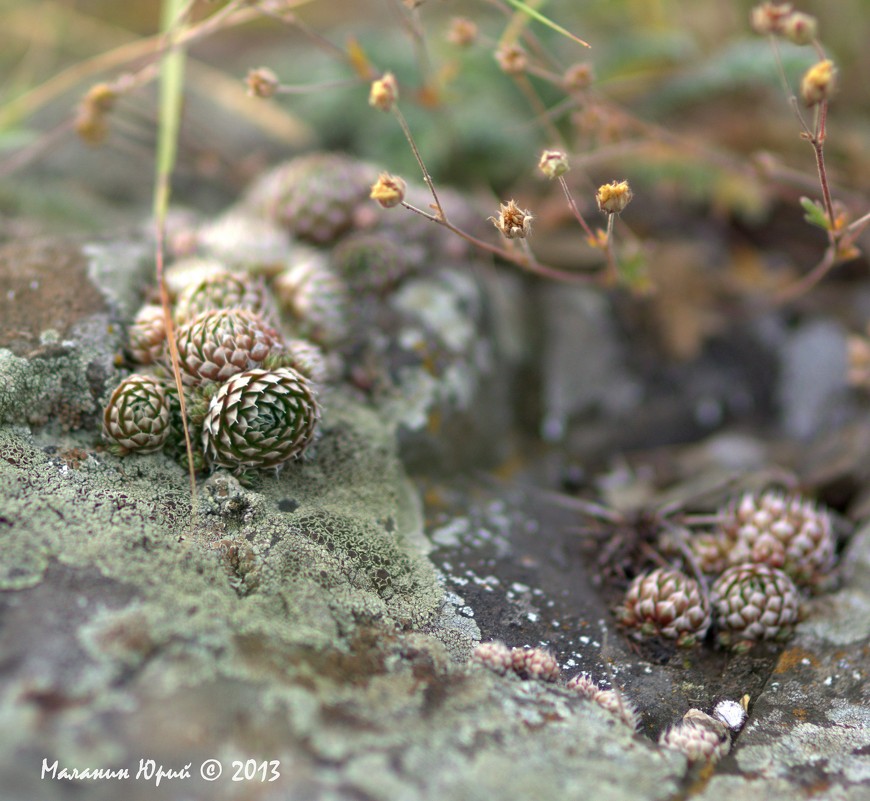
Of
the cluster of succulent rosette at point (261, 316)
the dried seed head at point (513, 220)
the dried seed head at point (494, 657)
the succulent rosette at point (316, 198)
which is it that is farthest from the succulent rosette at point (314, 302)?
the dried seed head at point (494, 657)

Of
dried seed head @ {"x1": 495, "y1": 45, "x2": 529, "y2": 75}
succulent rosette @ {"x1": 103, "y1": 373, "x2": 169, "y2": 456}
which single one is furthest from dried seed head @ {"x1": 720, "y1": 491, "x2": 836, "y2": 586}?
succulent rosette @ {"x1": 103, "y1": 373, "x2": 169, "y2": 456}

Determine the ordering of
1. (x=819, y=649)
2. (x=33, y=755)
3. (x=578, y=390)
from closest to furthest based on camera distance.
Result: (x=33, y=755), (x=819, y=649), (x=578, y=390)

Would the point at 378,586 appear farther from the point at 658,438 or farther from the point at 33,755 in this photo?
the point at 658,438

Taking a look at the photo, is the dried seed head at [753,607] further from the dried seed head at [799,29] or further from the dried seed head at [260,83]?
the dried seed head at [260,83]

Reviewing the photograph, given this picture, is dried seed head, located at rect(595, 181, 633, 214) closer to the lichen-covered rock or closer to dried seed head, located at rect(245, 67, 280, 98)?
dried seed head, located at rect(245, 67, 280, 98)

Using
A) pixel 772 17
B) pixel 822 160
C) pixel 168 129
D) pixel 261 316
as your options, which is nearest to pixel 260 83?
pixel 168 129

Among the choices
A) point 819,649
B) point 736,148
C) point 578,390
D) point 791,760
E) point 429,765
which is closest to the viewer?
point 429,765

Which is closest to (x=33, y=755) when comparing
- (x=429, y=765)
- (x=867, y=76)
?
(x=429, y=765)

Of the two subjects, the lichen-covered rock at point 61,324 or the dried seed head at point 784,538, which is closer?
the lichen-covered rock at point 61,324
